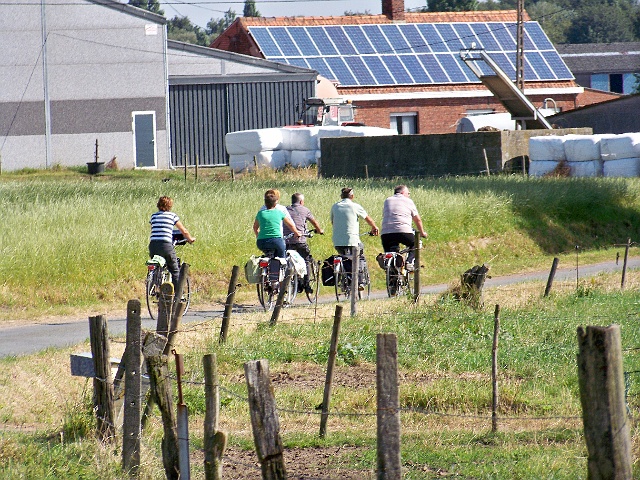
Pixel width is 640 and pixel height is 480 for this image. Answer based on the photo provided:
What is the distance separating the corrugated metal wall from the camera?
4384cm

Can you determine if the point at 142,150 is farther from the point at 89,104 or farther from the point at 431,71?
the point at 431,71

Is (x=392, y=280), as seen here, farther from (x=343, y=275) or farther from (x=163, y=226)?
(x=163, y=226)

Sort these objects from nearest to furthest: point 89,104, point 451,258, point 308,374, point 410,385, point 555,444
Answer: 1. point 555,444
2. point 410,385
3. point 308,374
4. point 451,258
5. point 89,104

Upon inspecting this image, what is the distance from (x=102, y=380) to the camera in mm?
7695

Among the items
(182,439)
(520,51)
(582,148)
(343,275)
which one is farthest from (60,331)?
(520,51)

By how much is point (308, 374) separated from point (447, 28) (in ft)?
147

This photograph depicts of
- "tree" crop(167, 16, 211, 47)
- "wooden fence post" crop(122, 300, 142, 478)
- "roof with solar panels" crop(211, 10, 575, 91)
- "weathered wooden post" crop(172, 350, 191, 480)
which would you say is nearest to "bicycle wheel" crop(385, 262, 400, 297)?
"wooden fence post" crop(122, 300, 142, 478)

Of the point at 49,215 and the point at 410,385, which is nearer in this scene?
the point at 410,385

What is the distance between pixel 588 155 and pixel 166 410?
2582 centimetres

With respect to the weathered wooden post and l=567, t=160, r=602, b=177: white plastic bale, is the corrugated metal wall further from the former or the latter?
the weathered wooden post

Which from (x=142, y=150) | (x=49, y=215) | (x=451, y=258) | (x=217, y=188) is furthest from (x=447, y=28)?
(x=49, y=215)

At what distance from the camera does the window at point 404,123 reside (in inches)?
2025

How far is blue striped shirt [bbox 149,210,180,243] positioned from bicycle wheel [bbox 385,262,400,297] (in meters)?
3.60

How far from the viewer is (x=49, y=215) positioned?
19344mm
